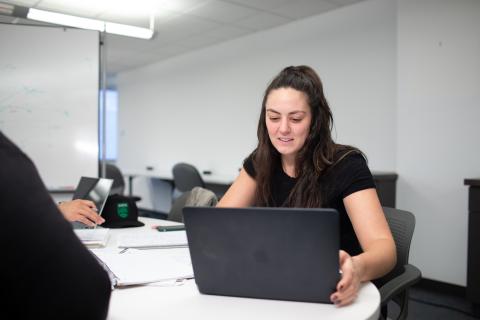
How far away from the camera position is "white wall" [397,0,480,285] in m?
2.58

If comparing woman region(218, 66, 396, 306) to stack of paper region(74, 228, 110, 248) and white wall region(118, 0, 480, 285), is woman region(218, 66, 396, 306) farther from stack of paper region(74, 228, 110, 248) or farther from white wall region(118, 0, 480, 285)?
white wall region(118, 0, 480, 285)

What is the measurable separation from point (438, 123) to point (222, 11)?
2.06 meters

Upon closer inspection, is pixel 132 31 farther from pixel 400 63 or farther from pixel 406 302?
pixel 406 302

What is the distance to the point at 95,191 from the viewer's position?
1647mm

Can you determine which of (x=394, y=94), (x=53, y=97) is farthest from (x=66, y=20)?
(x=394, y=94)

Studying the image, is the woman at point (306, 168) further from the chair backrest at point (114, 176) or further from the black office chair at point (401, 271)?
the chair backrest at point (114, 176)

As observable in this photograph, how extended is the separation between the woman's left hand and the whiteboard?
7.90ft

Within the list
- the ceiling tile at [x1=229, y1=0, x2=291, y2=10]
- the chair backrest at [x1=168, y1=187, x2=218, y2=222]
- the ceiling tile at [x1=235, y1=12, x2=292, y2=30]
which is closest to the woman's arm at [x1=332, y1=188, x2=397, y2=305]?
the chair backrest at [x1=168, y1=187, x2=218, y2=222]

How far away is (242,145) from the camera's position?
14.5 feet

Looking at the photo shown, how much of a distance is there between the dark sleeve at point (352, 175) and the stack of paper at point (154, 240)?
52cm

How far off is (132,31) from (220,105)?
2186 mm

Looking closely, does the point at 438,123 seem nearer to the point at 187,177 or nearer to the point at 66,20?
the point at 187,177

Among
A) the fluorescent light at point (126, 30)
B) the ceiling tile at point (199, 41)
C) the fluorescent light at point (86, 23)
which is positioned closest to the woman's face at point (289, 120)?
the fluorescent light at point (86, 23)

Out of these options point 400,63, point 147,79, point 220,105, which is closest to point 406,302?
point 400,63
